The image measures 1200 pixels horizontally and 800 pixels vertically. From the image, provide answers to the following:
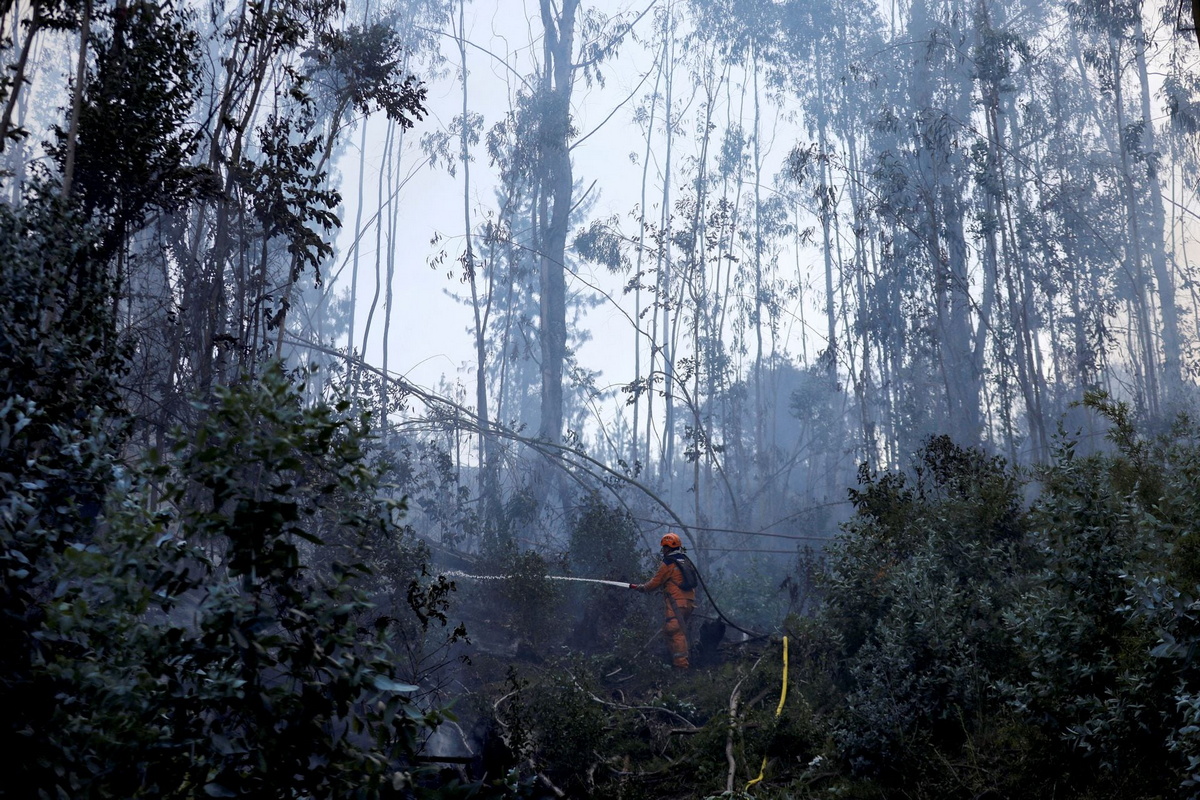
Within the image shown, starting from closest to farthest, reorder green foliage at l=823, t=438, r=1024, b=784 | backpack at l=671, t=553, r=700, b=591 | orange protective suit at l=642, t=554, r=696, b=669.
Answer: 1. green foliage at l=823, t=438, r=1024, b=784
2. orange protective suit at l=642, t=554, r=696, b=669
3. backpack at l=671, t=553, r=700, b=591

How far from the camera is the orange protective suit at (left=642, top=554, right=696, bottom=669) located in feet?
32.5

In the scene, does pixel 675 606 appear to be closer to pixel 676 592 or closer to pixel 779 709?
pixel 676 592

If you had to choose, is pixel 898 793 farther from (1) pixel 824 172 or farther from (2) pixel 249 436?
(1) pixel 824 172

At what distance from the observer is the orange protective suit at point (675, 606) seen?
390 inches

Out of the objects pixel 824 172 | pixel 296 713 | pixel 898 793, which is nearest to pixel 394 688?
pixel 296 713

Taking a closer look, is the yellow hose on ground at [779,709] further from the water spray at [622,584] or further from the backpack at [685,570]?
the backpack at [685,570]

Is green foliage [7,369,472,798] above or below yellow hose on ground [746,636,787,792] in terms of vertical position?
above

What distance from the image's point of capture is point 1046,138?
27828mm

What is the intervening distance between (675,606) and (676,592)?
7.5 inches

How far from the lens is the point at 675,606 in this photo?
1009 cm

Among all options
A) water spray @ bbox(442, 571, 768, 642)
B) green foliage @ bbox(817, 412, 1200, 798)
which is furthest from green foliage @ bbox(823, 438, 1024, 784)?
water spray @ bbox(442, 571, 768, 642)

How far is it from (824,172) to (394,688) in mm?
28166

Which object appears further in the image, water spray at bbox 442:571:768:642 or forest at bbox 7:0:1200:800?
water spray at bbox 442:571:768:642

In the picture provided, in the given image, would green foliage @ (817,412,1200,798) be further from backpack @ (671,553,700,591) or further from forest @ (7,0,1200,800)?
backpack @ (671,553,700,591)
